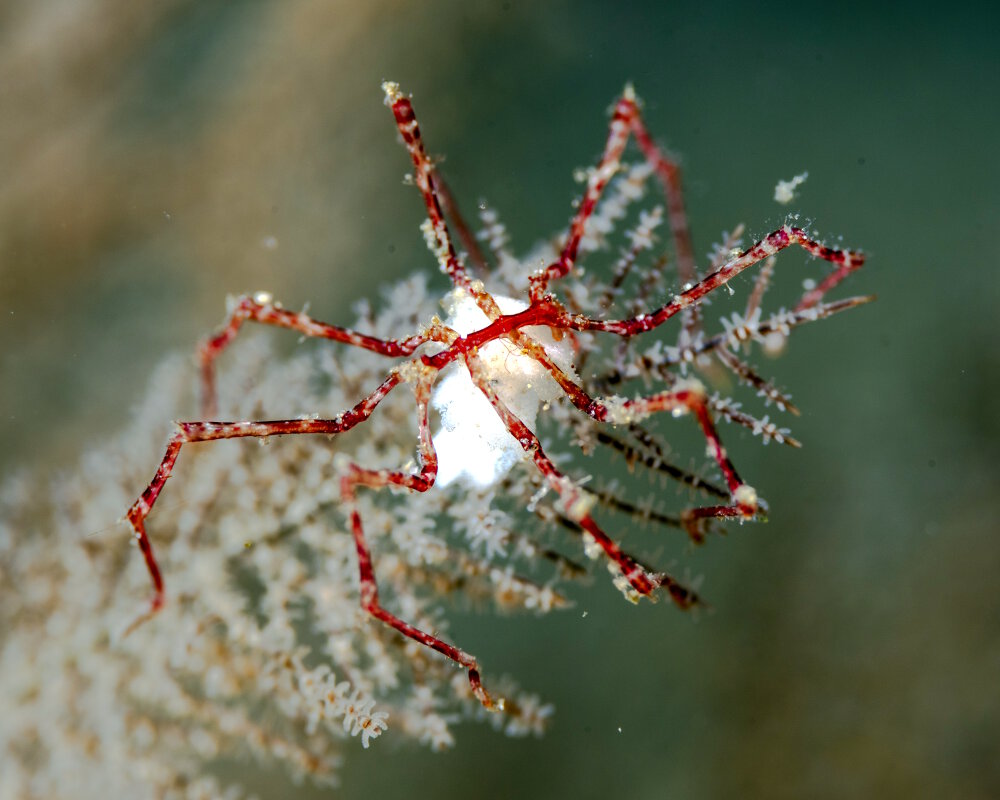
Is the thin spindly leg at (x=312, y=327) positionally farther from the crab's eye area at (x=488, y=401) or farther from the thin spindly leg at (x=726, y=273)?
the thin spindly leg at (x=726, y=273)

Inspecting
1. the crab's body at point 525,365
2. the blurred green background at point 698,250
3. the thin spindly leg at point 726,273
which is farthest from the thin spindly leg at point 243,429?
the blurred green background at point 698,250

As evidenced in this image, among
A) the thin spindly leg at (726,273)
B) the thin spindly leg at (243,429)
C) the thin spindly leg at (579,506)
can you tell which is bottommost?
the thin spindly leg at (579,506)

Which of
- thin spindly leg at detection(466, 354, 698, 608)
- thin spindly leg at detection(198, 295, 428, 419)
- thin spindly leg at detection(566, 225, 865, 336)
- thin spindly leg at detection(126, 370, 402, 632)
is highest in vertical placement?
thin spindly leg at detection(198, 295, 428, 419)

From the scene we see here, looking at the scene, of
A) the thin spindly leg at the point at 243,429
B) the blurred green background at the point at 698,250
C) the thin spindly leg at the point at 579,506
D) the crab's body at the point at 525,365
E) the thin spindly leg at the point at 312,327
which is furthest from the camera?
the blurred green background at the point at 698,250

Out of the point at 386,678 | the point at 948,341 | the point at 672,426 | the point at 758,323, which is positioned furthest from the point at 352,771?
the point at 948,341

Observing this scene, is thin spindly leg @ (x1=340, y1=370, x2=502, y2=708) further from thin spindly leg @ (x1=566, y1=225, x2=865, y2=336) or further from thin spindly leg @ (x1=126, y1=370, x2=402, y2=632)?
thin spindly leg @ (x1=566, y1=225, x2=865, y2=336)

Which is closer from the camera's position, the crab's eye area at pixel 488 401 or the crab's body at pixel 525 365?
the crab's body at pixel 525 365

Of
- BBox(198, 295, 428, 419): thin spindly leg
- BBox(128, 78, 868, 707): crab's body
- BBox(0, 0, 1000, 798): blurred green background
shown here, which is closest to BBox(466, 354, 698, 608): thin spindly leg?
BBox(128, 78, 868, 707): crab's body

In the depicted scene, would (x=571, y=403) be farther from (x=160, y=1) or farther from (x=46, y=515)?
(x=160, y=1)

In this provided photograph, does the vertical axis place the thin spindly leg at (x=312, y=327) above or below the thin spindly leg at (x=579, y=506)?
above

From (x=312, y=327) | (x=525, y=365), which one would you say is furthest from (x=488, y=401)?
(x=312, y=327)
